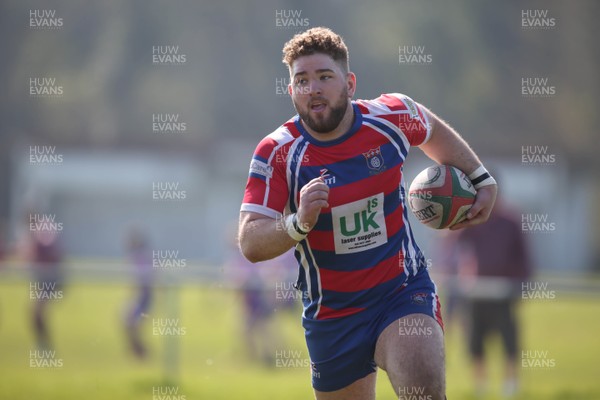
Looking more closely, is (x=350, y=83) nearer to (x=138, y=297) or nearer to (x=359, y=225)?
(x=359, y=225)

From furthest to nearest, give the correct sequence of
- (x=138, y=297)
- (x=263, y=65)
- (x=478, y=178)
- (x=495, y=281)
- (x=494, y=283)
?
(x=263, y=65)
(x=138, y=297)
(x=495, y=281)
(x=494, y=283)
(x=478, y=178)

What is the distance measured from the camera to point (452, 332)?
1725cm

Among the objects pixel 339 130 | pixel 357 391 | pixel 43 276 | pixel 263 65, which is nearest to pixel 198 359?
pixel 43 276

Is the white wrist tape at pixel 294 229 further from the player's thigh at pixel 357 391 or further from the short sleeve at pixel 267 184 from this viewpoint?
the player's thigh at pixel 357 391

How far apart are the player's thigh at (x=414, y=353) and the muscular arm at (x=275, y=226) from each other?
79 centimetres

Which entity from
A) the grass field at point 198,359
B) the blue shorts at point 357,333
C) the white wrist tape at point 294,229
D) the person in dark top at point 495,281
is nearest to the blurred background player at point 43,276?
the grass field at point 198,359

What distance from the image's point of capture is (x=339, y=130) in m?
5.63

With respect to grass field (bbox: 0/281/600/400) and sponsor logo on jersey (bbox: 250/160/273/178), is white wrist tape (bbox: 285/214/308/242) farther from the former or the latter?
grass field (bbox: 0/281/600/400)

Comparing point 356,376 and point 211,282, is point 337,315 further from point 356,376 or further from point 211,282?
point 211,282

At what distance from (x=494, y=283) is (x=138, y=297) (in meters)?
4.97

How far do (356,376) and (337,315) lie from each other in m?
0.38

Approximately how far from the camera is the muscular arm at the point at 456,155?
602 centimetres

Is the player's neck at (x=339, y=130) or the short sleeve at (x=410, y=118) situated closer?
the player's neck at (x=339, y=130)

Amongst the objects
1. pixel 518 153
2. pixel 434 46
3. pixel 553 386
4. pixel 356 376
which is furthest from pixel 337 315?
pixel 434 46
